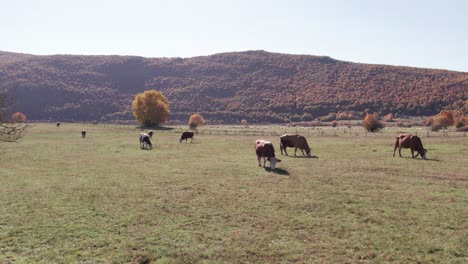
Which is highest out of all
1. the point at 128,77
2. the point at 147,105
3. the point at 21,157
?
the point at 128,77

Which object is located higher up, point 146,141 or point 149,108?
point 149,108

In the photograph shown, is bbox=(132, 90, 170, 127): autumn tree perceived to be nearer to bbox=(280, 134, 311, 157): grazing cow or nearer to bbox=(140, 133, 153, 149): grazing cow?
bbox=(140, 133, 153, 149): grazing cow

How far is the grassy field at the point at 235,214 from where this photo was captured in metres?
9.38

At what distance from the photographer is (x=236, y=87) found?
548ft

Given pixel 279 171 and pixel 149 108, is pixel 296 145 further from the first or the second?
pixel 149 108

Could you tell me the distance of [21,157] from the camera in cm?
2844

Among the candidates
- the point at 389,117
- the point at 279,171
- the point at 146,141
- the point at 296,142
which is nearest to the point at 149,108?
the point at 146,141

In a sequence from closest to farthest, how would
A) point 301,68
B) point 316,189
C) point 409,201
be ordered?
point 409,201 → point 316,189 → point 301,68

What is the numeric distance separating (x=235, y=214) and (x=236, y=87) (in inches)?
6153

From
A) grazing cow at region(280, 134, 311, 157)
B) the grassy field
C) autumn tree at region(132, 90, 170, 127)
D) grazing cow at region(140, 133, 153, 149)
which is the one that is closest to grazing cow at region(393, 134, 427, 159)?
the grassy field

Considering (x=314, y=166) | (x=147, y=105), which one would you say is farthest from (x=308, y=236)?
(x=147, y=105)

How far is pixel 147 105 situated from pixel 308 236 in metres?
69.6

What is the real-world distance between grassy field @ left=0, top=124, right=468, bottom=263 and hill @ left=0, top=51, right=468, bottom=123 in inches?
4408

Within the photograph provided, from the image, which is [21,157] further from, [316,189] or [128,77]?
[128,77]
